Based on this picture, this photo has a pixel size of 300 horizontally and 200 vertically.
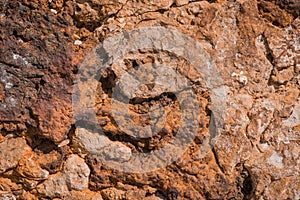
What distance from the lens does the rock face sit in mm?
1434

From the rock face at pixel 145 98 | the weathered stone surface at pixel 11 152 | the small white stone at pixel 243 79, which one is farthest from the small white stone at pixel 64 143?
the small white stone at pixel 243 79

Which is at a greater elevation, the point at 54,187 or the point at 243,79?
the point at 243,79

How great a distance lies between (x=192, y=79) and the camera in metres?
1.50

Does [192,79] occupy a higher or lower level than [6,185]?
higher

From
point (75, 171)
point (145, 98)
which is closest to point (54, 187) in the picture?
point (75, 171)

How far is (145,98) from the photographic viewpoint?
4.91ft

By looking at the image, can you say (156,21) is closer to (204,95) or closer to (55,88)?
(204,95)

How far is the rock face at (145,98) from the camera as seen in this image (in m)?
1.43

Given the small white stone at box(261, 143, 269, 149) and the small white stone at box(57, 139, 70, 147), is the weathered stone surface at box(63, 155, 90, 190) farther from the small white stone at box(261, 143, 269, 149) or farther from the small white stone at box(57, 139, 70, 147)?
the small white stone at box(261, 143, 269, 149)

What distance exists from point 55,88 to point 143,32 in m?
0.34

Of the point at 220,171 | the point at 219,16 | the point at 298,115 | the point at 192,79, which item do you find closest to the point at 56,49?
the point at 192,79

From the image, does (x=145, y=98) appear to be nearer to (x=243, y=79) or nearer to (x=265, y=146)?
(x=243, y=79)

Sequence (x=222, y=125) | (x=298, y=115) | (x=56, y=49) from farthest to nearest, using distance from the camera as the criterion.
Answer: (x=298, y=115), (x=222, y=125), (x=56, y=49)

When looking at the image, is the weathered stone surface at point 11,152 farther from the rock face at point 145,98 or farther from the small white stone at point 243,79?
the small white stone at point 243,79
